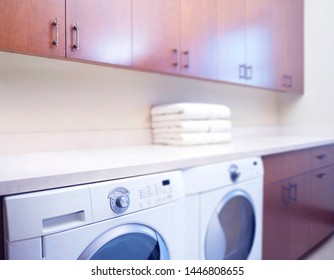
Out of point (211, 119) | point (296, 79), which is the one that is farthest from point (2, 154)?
point (296, 79)

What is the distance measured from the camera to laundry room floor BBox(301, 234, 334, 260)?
1713 mm

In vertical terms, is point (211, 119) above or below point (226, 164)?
above

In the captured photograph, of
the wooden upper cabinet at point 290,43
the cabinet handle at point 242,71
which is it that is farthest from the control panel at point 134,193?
the wooden upper cabinet at point 290,43

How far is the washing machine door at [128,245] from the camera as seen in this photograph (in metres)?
0.74

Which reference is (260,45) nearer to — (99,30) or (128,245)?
(99,30)

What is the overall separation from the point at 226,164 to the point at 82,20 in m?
0.81

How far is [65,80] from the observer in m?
1.27

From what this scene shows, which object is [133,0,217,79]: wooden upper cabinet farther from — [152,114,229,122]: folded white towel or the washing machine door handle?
the washing machine door handle

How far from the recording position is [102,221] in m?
0.74

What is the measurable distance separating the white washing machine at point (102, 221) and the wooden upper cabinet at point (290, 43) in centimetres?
160

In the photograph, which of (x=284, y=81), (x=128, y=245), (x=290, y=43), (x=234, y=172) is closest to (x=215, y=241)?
(x=234, y=172)

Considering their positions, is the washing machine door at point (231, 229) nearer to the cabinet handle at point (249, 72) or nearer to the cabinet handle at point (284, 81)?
the cabinet handle at point (249, 72)
